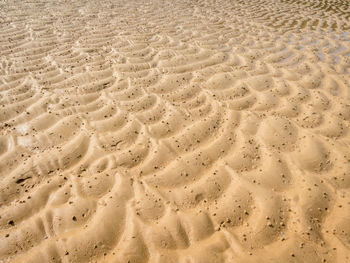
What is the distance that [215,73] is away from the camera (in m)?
3.55

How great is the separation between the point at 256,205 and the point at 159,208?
709 mm

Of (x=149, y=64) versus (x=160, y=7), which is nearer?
(x=149, y=64)

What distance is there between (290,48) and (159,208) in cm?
411

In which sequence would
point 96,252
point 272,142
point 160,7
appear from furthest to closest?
1. point 160,7
2. point 272,142
3. point 96,252

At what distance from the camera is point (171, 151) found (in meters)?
2.28

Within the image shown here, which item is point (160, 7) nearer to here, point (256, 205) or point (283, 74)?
point (283, 74)

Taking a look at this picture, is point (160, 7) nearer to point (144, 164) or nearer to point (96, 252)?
point (144, 164)

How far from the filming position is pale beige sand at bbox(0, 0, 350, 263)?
1655 mm

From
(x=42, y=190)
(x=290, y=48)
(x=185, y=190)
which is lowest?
(x=290, y=48)

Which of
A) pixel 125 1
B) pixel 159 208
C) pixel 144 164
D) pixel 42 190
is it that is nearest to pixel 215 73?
pixel 144 164

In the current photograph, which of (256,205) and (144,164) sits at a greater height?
(144,164)

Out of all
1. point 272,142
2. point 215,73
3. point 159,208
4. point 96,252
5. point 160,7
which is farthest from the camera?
point 160,7

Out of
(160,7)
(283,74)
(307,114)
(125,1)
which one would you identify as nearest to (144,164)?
(307,114)

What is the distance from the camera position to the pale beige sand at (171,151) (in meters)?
1.66
